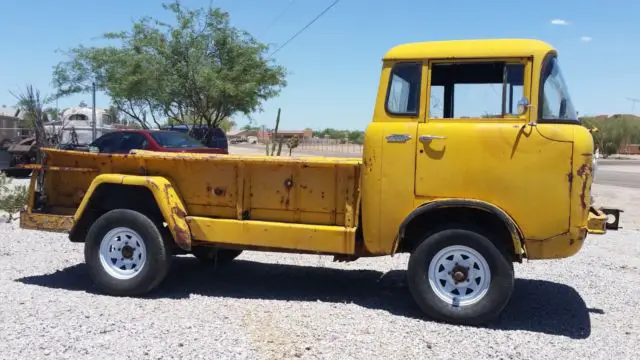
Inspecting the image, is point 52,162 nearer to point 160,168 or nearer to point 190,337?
point 160,168

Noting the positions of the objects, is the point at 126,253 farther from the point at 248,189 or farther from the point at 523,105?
the point at 523,105

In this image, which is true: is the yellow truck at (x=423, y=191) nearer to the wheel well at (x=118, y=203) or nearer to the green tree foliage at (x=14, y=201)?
the wheel well at (x=118, y=203)

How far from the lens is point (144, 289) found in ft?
20.5

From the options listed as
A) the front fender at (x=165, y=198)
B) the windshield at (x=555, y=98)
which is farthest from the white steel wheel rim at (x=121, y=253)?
the windshield at (x=555, y=98)

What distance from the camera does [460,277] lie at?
5562 mm

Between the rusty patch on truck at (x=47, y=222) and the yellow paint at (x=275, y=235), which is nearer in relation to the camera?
the yellow paint at (x=275, y=235)

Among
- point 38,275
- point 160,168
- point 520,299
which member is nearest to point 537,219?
point 520,299

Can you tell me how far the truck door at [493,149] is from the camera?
527 cm

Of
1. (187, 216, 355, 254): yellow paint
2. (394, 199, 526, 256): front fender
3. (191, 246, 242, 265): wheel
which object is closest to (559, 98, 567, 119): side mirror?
(394, 199, 526, 256): front fender

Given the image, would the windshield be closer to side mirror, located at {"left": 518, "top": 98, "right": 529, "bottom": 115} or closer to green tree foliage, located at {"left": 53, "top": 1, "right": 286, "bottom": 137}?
side mirror, located at {"left": 518, "top": 98, "right": 529, "bottom": 115}

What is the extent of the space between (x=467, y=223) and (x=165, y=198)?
2910mm

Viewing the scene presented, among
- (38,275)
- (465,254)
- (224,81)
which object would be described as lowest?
(38,275)

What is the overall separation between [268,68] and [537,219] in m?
20.5

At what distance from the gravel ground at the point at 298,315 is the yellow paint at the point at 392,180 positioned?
657mm
